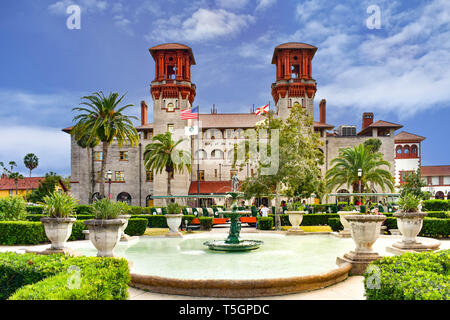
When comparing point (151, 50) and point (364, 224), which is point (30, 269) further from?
point (151, 50)

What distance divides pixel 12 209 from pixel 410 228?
17790 millimetres

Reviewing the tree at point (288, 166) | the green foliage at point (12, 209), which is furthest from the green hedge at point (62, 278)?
the tree at point (288, 166)

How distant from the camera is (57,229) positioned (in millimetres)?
11266

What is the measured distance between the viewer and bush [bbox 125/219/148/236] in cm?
1931

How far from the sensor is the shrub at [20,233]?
15.6 metres

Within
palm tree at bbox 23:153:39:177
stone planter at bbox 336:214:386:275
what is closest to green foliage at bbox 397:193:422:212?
stone planter at bbox 336:214:386:275

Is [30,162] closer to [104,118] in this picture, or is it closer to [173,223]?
[104,118]

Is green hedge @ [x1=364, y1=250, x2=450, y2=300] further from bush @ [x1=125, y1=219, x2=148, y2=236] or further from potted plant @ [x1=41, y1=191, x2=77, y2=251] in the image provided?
bush @ [x1=125, y1=219, x2=148, y2=236]

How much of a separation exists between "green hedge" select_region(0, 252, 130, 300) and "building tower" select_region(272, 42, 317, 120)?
45.8m

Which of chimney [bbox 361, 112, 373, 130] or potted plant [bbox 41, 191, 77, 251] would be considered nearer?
potted plant [bbox 41, 191, 77, 251]

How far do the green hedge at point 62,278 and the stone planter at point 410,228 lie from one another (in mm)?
9105

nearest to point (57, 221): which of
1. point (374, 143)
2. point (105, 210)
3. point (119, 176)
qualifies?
point (105, 210)
